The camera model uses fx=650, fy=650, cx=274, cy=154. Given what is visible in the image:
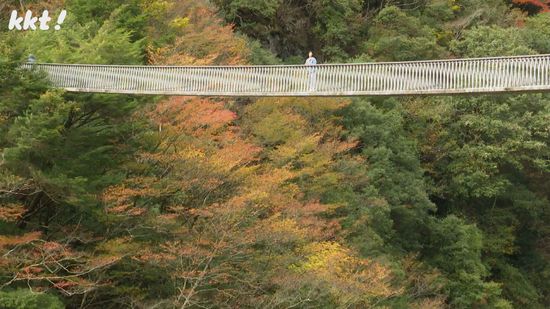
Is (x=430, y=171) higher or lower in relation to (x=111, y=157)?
lower

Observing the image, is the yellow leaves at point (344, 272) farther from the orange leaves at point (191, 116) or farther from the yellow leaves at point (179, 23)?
the yellow leaves at point (179, 23)

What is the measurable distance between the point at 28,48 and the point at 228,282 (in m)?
6.70

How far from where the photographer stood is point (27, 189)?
1292 centimetres

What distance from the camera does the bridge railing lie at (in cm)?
1099

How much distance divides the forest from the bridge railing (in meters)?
0.54

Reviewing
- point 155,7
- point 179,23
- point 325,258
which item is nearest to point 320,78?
point 325,258

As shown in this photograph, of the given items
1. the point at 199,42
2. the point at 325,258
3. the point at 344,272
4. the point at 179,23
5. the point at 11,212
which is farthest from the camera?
the point at 179,23

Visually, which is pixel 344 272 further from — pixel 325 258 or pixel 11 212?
pixel 11 212

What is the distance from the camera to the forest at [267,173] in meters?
12.8

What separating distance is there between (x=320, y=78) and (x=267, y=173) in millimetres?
5478

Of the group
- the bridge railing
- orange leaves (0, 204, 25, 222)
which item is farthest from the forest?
the bridge railing

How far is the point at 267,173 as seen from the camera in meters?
17.8

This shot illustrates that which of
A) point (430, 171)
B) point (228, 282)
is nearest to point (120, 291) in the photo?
point (228, 282)

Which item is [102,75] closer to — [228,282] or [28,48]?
[28,48]
